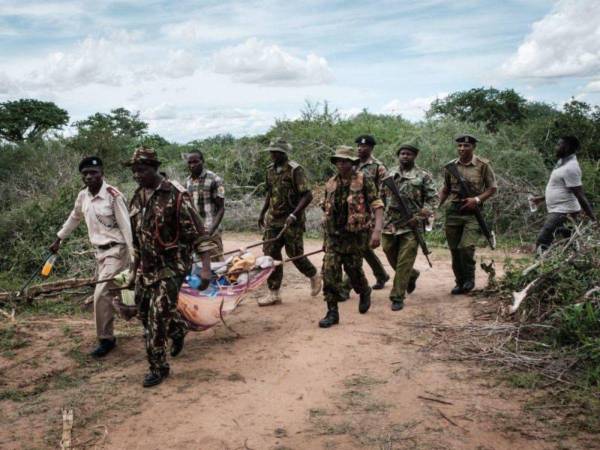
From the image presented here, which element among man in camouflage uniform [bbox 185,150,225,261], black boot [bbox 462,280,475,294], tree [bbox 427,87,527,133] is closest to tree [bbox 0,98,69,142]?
tree [bbox 427,87,527,133]

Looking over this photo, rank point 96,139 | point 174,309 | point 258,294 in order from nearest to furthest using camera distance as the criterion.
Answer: point 174,309, point 258,294, point 96,139

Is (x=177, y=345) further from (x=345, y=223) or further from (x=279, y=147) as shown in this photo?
(x=279, y=147)

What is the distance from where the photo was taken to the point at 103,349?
4922 millimetres

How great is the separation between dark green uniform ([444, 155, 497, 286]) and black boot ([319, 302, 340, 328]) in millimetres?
1765

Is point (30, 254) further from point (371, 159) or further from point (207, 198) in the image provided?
point (371, 159)

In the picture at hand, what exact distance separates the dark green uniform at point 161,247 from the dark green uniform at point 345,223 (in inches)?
58.7

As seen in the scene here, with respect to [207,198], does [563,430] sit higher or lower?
lower

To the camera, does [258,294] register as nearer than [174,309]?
No

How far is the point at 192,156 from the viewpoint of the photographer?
20.0 ft

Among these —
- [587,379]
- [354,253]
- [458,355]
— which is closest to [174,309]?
[354,253]

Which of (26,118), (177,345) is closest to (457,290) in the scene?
(177,345)

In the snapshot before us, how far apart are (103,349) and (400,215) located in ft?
10.4

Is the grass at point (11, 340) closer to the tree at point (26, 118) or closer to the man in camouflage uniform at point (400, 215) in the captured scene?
the man in camouflage uniform at point (400, 215)

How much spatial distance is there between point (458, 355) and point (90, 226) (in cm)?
327
